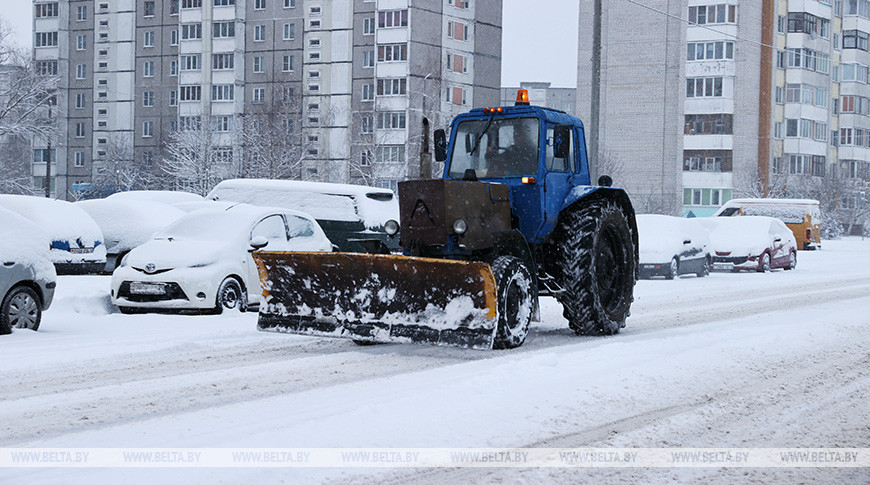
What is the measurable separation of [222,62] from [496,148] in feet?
243

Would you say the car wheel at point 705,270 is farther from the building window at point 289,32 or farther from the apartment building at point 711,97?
the building window at point 289,32

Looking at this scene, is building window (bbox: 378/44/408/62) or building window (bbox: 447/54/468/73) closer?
building window (bbox: 378/44/408/62)

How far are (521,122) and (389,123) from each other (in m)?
64.9

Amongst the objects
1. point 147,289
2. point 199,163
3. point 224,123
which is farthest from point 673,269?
point 224,123

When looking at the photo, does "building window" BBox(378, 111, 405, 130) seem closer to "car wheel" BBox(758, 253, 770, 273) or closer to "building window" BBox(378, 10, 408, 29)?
"building window" BBox(378, 10, 408, 29)

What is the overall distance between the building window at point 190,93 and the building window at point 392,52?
15.6 meters

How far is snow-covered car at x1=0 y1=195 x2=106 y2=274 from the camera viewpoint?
17938 millimetres

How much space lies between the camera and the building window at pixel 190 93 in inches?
3275

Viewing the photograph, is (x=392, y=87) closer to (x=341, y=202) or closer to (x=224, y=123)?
(x=224, y=123)

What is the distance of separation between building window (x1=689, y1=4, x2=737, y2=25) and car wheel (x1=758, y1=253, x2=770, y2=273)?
4813cm

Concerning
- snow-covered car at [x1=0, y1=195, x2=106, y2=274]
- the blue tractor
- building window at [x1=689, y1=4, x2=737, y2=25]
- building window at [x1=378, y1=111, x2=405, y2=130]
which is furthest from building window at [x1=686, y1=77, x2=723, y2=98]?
the blue tractor

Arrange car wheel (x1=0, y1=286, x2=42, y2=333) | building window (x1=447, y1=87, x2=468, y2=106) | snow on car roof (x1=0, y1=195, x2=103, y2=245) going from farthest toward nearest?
1. building window (x1=447, y1=87, x2=468, y2=106)
2. snow on car roof (x1=0, y1=195, x2=103, y2=245)
3. car wheel (x1=0, y1=286, x2=42, y2=333)

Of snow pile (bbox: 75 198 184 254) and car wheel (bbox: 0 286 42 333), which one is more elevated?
snow pile (bbox: 75 198 184 254)

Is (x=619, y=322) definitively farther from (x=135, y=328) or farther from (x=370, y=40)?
(x=370, y=40)
